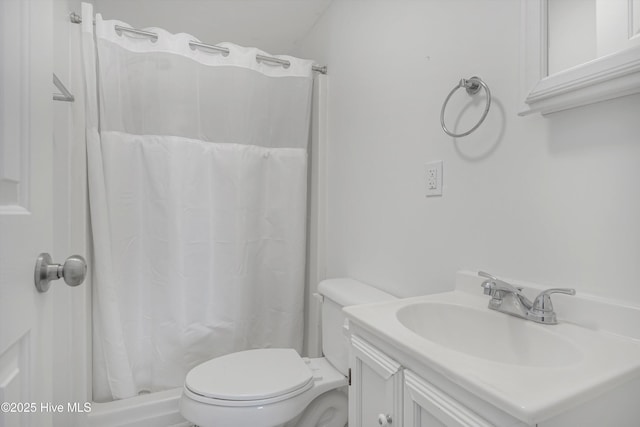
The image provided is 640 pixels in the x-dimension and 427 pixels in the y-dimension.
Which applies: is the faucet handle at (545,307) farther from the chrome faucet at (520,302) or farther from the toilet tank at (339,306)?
the toilet tank at (339,306)

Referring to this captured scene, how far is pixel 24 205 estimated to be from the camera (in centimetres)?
51

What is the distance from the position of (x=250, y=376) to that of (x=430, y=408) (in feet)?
2.70

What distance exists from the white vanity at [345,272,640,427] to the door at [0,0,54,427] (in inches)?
24.1

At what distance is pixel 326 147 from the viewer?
1851 millimetres

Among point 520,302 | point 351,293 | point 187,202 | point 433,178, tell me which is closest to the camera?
point 520,302

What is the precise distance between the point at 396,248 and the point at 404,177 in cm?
28

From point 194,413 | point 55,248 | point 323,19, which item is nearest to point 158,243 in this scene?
point 55,248

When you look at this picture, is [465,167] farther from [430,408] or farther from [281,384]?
[281,384]

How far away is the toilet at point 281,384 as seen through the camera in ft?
3.49

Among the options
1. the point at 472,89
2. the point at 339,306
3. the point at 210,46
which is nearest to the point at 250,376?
the point at 339,306

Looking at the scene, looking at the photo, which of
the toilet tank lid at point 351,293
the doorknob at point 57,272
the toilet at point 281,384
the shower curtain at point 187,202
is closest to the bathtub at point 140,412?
the shower curtain at point 187,202

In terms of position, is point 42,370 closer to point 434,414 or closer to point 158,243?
point 434,414

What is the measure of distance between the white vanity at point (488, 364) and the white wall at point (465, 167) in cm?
7

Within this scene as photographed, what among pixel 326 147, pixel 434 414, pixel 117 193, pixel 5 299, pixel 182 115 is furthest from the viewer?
pixel 326 147
